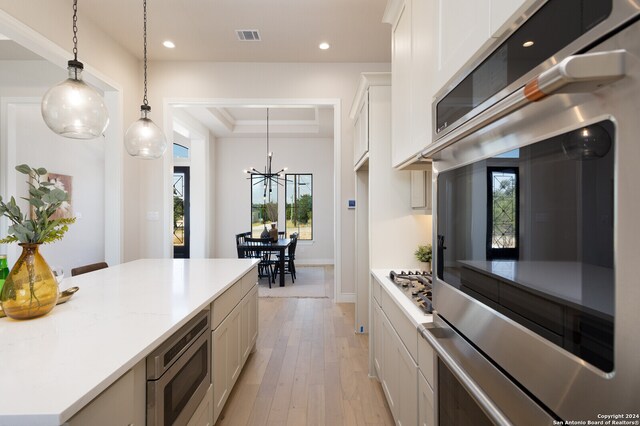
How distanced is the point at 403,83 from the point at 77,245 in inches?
187

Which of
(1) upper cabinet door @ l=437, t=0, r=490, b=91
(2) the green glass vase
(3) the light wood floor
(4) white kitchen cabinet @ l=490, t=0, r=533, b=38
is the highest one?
(1) upper cabinet door @ l=437, t=0, r=490, b=91

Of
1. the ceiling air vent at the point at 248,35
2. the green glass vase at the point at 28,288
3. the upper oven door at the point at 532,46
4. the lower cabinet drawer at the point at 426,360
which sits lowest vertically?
the lower cabinet drawer at the point at 426,360

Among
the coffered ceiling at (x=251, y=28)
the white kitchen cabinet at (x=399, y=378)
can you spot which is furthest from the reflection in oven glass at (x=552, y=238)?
the coffered ceiling at (x=251, y=28)

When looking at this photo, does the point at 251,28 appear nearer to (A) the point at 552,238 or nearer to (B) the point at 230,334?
(B) the point at 230,334

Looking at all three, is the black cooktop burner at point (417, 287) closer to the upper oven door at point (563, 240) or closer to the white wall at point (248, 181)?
the upper oven door at point (563, 240)

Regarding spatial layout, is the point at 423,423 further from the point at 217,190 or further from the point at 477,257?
the point at 217,190

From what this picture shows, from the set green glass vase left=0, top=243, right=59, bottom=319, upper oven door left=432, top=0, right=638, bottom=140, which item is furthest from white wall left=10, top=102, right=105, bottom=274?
upper oven door left=432, top=0, right=638, bottom=140

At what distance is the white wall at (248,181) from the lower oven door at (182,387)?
6070mm

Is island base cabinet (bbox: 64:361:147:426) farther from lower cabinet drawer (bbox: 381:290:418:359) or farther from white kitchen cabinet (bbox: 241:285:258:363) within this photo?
white kitchen cabinet (bbox: 241:285:258:363)

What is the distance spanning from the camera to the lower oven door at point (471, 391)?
66 centimetres

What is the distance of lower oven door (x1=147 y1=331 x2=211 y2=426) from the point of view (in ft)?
3.50

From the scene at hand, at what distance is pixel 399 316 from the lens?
63.0 inches

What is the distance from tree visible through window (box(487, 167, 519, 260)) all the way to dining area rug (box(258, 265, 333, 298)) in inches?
163

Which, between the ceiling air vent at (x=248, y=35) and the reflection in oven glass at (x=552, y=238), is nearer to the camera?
the reflection in oven glass at (x=552, y=238)
